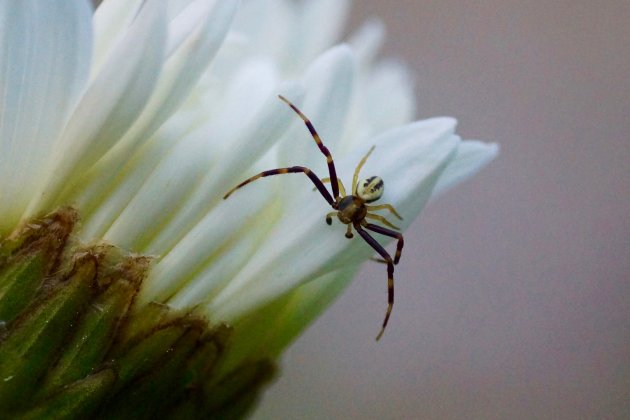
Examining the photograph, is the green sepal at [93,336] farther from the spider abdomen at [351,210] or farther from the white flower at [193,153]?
the spider abdomen at [351,210]

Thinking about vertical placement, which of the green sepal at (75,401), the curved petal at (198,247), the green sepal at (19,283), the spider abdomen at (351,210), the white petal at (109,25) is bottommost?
the green sepal at (75,401)

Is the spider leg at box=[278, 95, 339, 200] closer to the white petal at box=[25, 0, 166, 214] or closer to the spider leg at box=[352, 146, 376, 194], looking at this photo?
the spider leg at box=[352, 146, 376, 194]

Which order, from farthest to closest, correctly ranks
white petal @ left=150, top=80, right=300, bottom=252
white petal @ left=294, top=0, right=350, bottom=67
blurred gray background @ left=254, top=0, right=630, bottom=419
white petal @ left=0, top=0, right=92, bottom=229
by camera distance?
blurred gray background @ left=254, top=0, right=630, bottom=419
white petal @ left=294, top=0, right=350, bottom=67
white petal @ left=150, top=80, right=300, bottom=252
white petal @ left=0, top=0, right=92, bottom=229

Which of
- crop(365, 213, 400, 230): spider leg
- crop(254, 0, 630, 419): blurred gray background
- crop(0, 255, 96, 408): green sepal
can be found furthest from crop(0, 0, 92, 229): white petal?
crop(254, 0, 630, 419): blurred gray background

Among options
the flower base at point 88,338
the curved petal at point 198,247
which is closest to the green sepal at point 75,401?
the flower base at point 88,338

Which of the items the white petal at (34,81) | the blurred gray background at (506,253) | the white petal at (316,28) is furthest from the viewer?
the blurred gray background at (506,253)

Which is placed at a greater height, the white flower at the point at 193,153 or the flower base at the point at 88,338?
the white flower at the point at 193,153

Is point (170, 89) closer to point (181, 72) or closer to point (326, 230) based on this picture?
point (181, 72)

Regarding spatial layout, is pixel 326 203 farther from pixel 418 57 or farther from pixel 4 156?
pixel 418 57

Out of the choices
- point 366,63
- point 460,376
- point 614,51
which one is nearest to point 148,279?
point 366,63
